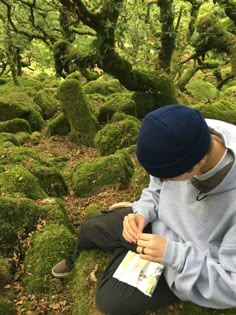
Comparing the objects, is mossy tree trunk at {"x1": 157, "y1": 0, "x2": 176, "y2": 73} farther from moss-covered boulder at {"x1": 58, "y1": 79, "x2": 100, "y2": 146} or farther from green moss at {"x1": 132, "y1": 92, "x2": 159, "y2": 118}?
moss-covered boulder at {"x1": 58, "y1": 79, "x2": 100, "y2": 146}

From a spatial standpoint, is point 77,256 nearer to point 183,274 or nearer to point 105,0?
point 183,274

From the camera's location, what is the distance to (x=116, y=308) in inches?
131

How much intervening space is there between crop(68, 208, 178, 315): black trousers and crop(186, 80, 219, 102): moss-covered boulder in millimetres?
10653

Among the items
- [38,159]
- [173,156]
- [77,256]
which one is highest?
[173,156]

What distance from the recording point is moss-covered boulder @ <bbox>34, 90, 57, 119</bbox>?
1264 cm

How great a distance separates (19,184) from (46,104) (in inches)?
300

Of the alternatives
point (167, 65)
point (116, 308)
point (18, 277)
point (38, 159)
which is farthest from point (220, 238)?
point (167, 65)

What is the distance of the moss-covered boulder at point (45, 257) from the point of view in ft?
13.7

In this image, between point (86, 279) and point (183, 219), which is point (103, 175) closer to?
point (86, 279)

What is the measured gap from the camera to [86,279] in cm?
395

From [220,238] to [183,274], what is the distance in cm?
42

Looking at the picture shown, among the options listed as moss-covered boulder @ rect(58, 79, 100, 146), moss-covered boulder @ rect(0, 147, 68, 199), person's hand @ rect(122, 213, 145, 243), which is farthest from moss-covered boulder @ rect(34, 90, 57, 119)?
person's hand @ rect(122, 213, 145, 243)

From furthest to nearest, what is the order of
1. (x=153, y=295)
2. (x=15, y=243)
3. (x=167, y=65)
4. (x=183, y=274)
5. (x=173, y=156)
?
(x=167, y=65)
(x=15, y=243)
(x=153, y=295)
(x=183, y=274)
(x=173, y=156)

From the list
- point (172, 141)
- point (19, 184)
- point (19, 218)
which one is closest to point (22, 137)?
point (19, 184)
